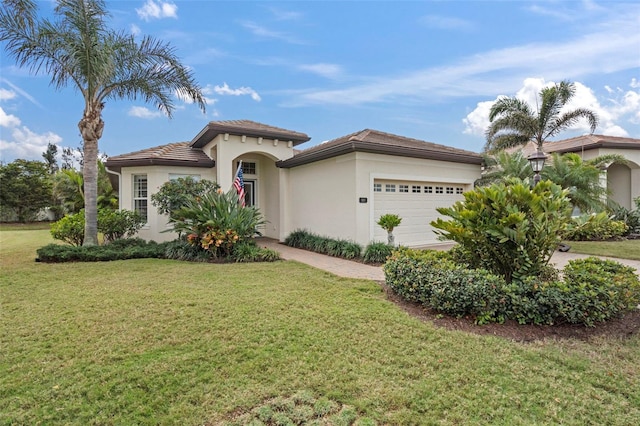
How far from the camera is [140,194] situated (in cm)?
1327

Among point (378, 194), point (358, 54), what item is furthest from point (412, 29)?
point (378, 194)

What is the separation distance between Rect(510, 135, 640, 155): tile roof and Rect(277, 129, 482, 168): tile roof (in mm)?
8308

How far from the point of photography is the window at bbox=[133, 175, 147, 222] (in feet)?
43.4

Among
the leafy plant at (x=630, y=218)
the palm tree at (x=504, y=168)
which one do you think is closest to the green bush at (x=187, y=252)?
the palm tree at (x=504, y=168)

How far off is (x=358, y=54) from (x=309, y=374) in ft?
41.4

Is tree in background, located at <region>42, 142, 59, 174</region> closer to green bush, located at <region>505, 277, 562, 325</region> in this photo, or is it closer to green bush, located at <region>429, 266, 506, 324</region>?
green bush, located at <region>429, 266, 506, 324</region>

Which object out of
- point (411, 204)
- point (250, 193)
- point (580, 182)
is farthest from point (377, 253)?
point (580, 182)

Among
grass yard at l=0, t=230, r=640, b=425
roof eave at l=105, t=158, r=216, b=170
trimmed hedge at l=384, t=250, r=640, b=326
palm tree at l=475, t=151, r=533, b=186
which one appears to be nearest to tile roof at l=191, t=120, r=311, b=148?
roof eave at l=105, t=158, r=216, b=170

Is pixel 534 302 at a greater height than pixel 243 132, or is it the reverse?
pixel 243 132

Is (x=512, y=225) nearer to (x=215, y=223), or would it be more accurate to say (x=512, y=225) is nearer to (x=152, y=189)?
(x=215, y=223)

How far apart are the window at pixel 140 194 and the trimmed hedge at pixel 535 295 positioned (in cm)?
1182

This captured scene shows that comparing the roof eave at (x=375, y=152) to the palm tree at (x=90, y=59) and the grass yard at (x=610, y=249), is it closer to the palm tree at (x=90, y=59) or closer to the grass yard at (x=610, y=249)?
the grass yard at (x=610, y=249)

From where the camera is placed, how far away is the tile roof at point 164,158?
1249cm

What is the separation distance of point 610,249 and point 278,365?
13.1 m
